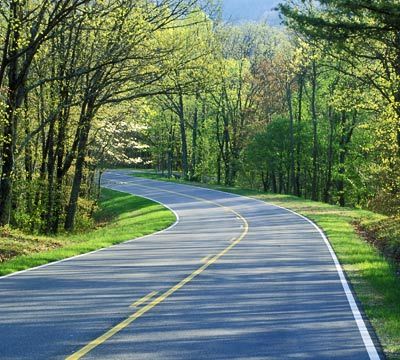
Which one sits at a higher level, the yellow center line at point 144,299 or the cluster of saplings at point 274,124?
the cluster of saplings at point 274,124

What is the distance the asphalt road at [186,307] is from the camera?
24.5 feet

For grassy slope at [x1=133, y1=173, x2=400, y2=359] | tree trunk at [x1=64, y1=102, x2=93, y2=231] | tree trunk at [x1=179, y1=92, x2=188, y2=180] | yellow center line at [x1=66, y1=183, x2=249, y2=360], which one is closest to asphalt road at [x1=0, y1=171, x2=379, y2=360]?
yellow center line at [x1=66, y1=183, x2=249, y2=360]

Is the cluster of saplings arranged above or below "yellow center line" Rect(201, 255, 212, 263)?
above

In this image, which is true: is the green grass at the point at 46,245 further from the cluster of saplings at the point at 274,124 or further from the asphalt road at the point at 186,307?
the cluster of saplings at the point at 274,124

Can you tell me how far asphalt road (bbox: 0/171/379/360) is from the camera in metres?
7.46

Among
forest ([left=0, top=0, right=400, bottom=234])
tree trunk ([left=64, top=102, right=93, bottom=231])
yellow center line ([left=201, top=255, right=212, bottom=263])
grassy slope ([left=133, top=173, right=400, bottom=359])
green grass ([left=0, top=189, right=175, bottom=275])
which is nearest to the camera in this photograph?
grassy slope ([left=133, top=173, right=400, bottom=359])

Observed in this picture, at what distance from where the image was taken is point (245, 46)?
67.2m

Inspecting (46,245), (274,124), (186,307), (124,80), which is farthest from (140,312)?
(274,124)

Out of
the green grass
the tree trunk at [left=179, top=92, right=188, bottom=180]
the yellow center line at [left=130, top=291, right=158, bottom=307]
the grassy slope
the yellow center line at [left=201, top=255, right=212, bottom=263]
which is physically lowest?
the green grass

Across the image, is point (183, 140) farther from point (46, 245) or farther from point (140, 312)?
point (140, 312)

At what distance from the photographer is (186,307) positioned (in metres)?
10.0

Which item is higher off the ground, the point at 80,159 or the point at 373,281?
the point at 80,159

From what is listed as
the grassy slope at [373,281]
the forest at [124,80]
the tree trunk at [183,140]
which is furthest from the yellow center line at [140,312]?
the tree trunk at [183,140]

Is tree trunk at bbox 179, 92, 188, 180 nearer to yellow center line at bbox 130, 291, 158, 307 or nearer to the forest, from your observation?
the forest
